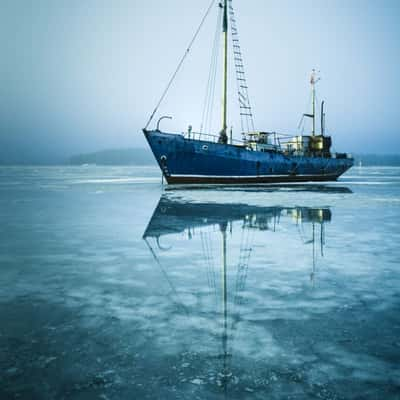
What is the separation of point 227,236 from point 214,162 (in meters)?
23.3

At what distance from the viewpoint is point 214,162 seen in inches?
1283

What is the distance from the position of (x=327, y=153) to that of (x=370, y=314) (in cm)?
4382

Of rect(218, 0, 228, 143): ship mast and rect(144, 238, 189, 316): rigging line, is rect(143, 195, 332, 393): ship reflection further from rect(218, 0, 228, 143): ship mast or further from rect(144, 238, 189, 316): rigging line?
rect(218, 0, 228, 143): ship mast

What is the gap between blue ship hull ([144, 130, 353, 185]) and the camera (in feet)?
102

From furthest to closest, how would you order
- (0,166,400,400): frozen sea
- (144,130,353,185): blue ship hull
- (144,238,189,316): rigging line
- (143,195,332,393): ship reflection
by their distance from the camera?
(144,130,353,185): blue ship hull → (144,238,189,316): rigging line → (143,195,332,393): ship reflection → (0,166,400,400): frozen sea

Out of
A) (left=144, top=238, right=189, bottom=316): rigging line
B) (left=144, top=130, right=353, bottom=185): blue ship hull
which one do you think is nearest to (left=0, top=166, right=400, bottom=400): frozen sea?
(left=144, top=238, right=189, bottom=316): rigging line

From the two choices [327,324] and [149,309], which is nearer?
[327,324]

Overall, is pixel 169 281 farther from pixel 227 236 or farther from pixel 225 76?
pixel 225 76

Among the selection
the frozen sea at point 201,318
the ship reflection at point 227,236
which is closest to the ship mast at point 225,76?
the ship reflection at point 227,236

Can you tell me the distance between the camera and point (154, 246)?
8.77m

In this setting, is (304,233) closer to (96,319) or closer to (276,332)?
(276,332)

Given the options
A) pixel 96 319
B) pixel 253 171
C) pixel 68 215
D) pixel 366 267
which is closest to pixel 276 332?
pixel 96 319

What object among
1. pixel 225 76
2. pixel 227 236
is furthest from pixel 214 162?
pixel 227 236

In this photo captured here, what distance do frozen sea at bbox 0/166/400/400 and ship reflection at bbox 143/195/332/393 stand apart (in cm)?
4
